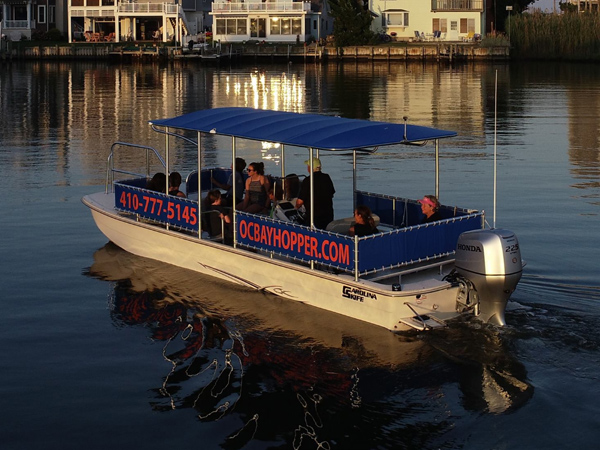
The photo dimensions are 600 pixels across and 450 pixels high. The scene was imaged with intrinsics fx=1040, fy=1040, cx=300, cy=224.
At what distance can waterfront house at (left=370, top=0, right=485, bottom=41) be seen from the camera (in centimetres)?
8969

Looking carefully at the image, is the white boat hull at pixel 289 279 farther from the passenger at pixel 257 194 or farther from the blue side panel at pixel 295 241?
the passenger at pixel 257 194

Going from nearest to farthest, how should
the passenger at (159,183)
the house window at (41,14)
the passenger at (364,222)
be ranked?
the passenger at (364,222)
the passenger at (159,183)
the house window at (41,14)

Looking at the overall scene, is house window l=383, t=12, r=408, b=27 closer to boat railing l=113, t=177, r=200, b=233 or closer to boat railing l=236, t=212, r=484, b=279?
boat railing l=113, t=177, r=200, b=233

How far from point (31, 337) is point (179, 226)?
3.42m

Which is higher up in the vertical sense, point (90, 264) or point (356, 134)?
point (356, 134)

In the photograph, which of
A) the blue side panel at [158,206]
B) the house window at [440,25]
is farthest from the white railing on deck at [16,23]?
the blue side panel at [158,206]

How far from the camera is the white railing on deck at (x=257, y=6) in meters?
88.6

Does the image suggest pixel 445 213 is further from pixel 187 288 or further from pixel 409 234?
pixel 187 288

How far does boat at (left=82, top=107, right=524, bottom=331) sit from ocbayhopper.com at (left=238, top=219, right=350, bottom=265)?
0.05 ft

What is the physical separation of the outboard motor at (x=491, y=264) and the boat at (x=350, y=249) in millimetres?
13

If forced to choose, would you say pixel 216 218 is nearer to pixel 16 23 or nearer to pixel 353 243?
A: pixel 353 243

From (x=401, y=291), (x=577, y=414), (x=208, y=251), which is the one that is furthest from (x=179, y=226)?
(x=577, y=414)

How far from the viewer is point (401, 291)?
42.5 ft

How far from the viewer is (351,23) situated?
85.2 metres
